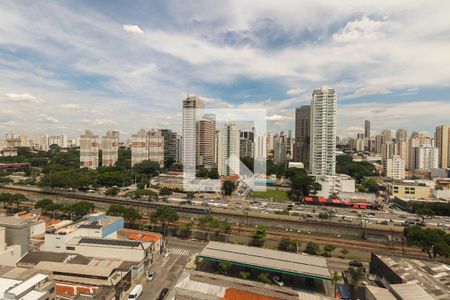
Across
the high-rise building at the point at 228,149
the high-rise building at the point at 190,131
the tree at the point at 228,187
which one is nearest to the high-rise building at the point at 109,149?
the high-rise building at the point at 190,131


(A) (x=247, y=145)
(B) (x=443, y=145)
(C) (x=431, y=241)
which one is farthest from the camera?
(A) (x=247, y=145)

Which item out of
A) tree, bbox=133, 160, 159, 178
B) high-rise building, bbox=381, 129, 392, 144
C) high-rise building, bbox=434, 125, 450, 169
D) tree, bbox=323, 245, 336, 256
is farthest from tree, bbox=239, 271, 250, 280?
high-rise building, bbox=381, 129, 392, 144

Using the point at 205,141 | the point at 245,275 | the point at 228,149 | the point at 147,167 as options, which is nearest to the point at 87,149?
the point at 147,167

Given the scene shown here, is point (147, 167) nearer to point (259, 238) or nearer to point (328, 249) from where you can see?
point (259, 238)

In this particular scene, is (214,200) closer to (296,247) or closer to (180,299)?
(296,247)

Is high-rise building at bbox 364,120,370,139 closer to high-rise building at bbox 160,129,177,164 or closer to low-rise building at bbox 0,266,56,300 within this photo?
high-rise building at bbox 160,129,177,164

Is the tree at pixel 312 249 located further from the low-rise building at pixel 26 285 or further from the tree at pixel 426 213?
the tree at pixel 426 213
